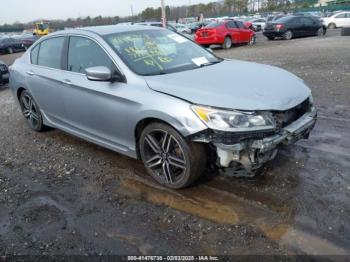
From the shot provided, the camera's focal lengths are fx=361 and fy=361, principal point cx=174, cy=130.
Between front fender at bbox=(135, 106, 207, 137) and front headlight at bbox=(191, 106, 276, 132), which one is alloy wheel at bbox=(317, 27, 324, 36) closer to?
front headlight at bbox=(191, 106, 276, 132)

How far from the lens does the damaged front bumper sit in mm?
3332

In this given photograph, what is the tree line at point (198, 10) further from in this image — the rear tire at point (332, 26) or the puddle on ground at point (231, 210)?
the puddle on ground at point (231, 210)

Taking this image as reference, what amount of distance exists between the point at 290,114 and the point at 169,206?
1564mm

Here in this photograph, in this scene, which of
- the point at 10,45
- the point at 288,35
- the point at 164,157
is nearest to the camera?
the point at 164,157

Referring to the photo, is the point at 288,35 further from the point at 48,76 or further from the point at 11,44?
the point at 48,76

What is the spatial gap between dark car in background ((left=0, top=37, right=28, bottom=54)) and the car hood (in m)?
26.9

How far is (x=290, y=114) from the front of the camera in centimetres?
373

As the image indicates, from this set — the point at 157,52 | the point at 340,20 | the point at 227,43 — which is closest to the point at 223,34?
the point at 227,43

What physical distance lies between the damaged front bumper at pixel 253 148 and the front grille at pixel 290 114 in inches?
1.9

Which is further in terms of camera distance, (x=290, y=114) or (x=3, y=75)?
(x=3, y=75)

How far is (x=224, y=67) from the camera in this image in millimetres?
4473

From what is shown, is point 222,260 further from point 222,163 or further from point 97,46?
point 97,46

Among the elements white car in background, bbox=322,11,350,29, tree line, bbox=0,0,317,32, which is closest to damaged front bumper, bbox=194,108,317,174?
white car in background, bbox=322,11,350,29

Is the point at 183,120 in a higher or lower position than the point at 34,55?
lower
